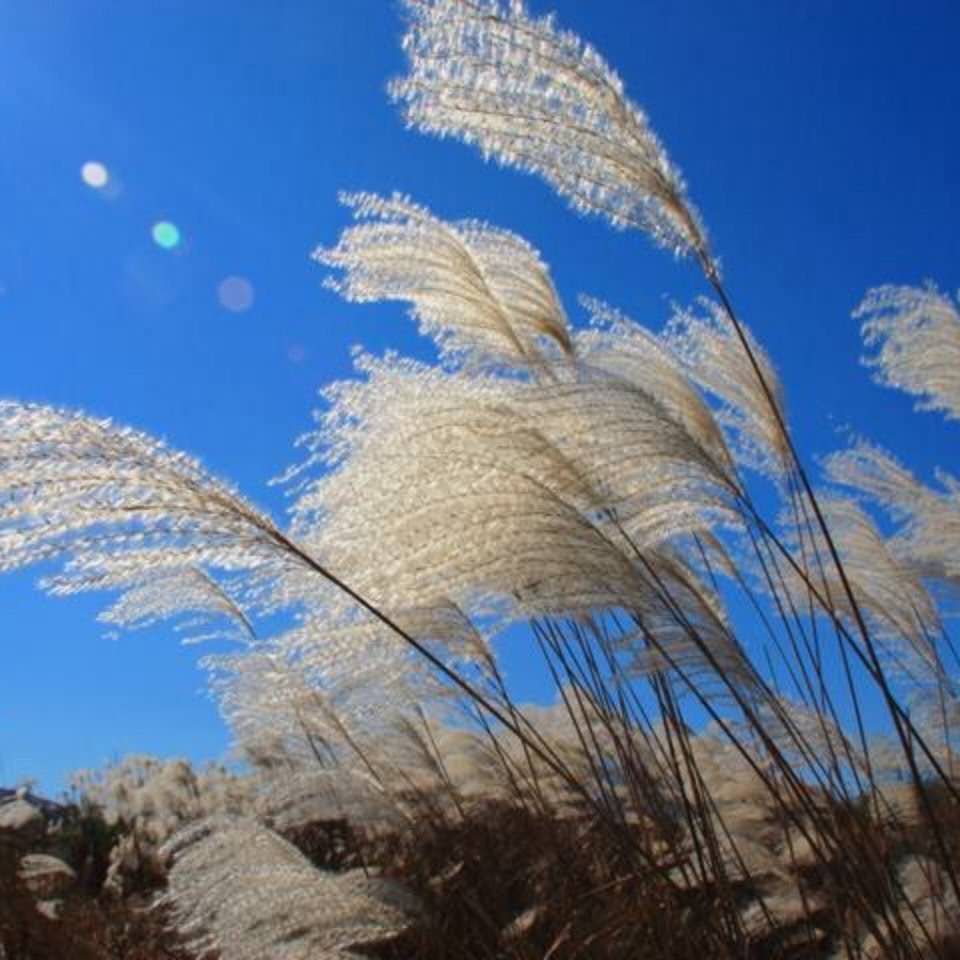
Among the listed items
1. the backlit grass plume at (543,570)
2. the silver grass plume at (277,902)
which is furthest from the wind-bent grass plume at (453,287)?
the silver grass plume at (277,902)

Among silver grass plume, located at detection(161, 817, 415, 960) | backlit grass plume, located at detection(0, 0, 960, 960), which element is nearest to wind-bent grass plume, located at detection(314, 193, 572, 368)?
backlit grass plume, located at detection(0, 0, 960, 960)

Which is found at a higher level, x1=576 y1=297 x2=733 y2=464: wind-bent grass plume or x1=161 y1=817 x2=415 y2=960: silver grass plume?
x1=576 y1=297 x2=733 y2=464: wind-bent grass plume

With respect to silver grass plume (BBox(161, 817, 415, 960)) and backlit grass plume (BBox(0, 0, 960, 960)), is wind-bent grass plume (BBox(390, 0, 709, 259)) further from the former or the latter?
silver grass plume (BBox(161, 817, 415, 960))

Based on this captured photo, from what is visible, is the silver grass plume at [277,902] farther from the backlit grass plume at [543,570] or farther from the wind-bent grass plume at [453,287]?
the wind-bent grass plume at [453,287]

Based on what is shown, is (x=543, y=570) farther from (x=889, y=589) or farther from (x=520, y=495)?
(x=889, y=589)

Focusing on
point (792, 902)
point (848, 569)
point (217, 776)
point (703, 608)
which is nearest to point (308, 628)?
point (703, 608)

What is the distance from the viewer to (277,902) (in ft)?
8.46

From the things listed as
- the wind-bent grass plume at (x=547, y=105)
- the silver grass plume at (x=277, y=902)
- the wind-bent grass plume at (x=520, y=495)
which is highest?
the wind-bent grass plume at (x=547, y=105)

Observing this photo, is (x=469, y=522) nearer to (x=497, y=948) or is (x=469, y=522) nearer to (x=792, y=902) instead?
(x=792, y=902)

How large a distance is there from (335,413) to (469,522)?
125 cm

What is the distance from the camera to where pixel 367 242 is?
3.39m

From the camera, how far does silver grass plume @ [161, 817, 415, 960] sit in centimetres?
252

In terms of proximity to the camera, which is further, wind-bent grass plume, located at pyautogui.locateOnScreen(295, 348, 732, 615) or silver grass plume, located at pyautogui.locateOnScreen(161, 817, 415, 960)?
silver grass plume, located at pyautogui.locateOnScreen(161, 817, 415, 960)

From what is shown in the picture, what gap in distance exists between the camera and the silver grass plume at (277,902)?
2516 millimetres
